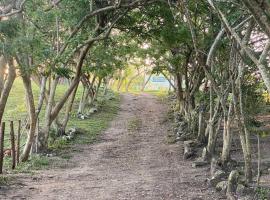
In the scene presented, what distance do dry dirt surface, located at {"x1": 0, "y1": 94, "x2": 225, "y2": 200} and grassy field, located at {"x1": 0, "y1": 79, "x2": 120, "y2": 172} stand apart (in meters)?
0.75

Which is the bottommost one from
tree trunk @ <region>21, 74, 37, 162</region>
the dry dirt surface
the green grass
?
the dry dirt surface

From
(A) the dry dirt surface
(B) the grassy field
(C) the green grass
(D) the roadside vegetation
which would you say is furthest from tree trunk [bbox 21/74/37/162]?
(C) the green grass

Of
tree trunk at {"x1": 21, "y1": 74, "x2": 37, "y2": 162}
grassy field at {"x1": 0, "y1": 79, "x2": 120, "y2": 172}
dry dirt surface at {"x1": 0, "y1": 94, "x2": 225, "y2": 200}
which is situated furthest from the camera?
grassy field at {"x1": 0, "y1": 79, "x2": 120, "y2": 172}

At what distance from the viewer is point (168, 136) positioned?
925 inches

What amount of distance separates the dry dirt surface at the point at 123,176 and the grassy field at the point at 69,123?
75 centimetres

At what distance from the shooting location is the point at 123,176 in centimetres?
1373

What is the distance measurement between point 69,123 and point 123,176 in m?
14.0

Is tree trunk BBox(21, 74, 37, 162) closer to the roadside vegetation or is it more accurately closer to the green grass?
the roadside vegetation

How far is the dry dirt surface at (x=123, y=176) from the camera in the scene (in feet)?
36.2

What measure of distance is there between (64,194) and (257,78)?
8.11 m

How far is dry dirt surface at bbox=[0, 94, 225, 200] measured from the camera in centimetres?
1102

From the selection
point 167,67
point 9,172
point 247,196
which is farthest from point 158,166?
point 167,67

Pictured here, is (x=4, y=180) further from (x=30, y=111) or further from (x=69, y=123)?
(x=69, y=123)

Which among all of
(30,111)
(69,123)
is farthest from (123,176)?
(69,123)
